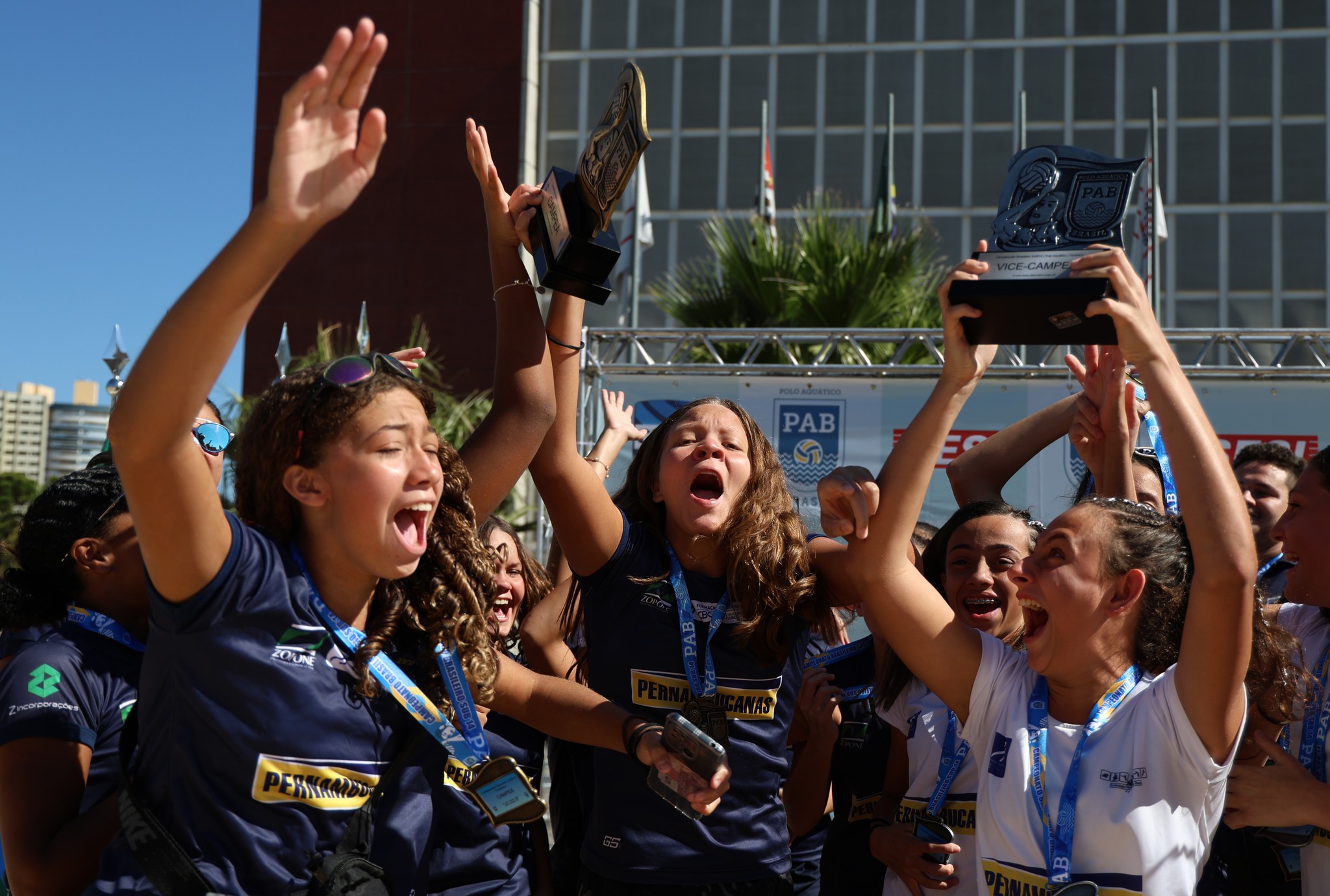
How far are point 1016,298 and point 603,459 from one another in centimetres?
162

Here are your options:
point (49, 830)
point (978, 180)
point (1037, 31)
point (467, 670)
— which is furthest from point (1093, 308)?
point (1037, 31)

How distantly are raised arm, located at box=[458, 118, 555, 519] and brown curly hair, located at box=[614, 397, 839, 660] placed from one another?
0.53m

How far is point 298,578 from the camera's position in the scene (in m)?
1.90

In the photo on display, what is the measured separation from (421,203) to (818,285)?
15.2m

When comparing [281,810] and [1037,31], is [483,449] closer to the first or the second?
[281,810]

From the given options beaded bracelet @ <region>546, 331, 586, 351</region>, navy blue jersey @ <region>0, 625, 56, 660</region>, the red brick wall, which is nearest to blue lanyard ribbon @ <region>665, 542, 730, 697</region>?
beaded bracelet @ <region>546, 331, 586, 351</region>

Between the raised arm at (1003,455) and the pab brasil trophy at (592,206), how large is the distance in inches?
61.9

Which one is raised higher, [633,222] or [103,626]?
[633,222]

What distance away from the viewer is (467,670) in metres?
2.10

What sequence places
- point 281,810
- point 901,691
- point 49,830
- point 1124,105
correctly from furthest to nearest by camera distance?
point 1124,105
point 901,691
point 49,830
point 281,810

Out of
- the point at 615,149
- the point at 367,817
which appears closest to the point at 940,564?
the point at 615,149

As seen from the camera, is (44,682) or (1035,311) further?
(1035,311)

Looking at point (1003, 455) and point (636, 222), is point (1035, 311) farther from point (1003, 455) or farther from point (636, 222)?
point (636, 222)

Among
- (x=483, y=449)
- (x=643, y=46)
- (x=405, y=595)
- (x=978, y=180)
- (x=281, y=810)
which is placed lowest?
(x=281, y=810)
